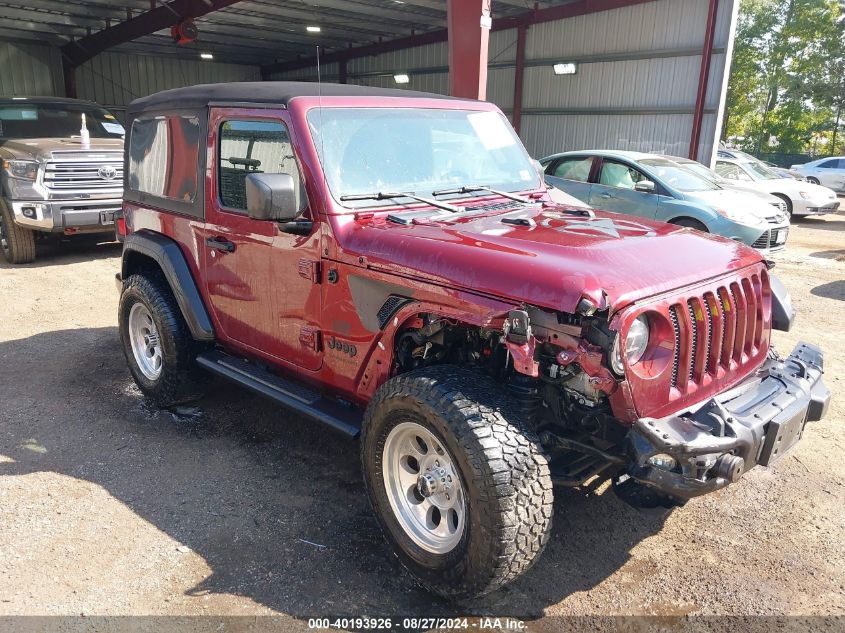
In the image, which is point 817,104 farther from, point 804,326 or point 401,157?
point 401,157

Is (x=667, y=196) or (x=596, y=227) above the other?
(x=596, y=227)

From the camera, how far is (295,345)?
3.67 metres

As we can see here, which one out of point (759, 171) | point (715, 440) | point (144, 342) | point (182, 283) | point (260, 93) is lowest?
point (144, 342)

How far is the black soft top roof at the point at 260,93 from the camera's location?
11.8ft

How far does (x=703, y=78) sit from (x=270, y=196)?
13.4 metres

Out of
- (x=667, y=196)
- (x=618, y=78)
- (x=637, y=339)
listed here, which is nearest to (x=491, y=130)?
(x=637, y=339)

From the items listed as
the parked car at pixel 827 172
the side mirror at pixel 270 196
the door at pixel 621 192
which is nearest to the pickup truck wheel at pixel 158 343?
the side mirror at pixel 270 196

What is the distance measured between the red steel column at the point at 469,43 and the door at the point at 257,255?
18.8ft

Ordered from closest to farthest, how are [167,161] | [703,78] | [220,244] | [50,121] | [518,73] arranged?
[220,244] < [167,161] < [50,121] < [703,78] < [518,73]

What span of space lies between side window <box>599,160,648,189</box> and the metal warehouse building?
7.61 feet

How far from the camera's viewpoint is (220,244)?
394 cm

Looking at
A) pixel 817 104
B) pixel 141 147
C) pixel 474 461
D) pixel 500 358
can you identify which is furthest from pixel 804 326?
pixel 817 104

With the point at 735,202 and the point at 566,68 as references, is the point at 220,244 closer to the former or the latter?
the point at 735,202

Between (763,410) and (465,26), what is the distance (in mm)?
7559
